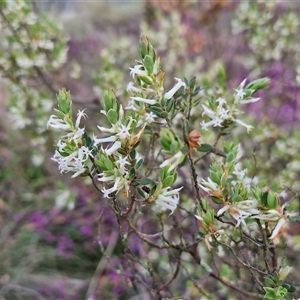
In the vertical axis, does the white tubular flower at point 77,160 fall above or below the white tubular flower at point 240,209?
above

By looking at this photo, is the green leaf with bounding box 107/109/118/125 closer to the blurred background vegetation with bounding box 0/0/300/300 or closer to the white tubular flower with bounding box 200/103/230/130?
the white tubular flower with bounding box 200/103/230/130

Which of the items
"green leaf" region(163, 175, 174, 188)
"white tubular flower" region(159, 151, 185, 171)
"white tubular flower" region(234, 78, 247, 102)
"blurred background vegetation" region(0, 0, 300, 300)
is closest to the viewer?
"white tubular flower" region(159, 151, 185, 171)

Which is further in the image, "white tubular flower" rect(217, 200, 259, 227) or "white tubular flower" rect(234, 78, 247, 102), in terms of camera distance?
"white tubular flower" rect(234, 78, 247, 102)

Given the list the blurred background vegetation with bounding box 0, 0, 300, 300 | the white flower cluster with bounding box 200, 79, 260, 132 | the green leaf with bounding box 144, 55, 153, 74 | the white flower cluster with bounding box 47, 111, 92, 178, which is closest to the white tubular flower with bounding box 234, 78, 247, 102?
the white flower cluster with bounding box 200, 79, 260, 132

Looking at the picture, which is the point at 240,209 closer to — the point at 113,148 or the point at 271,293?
the point at 271,293

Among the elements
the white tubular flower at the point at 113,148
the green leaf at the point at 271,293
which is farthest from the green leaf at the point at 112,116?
the green leaf at the point at 271,293

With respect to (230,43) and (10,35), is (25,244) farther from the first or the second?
(230,43)

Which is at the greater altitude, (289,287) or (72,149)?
(72,149)

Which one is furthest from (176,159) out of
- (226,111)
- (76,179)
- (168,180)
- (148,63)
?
(76,179)

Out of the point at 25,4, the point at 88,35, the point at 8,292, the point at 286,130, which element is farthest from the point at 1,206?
the point at 88,35

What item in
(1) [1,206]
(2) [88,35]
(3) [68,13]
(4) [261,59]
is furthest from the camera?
(3) [68,13]

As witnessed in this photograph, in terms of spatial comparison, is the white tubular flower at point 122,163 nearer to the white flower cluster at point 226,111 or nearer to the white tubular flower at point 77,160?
the white tubular flower at point 77,160
